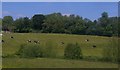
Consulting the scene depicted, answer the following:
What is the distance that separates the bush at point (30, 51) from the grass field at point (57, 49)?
2.43ft

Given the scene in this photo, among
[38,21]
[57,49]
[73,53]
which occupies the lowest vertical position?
[73,53]

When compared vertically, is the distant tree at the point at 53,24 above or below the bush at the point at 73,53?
above

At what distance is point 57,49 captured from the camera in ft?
83.7

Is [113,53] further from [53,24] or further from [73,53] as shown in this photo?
[53,24]

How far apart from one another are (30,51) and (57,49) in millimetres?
4457

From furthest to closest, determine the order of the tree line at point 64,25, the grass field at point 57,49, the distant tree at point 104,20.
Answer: the tree line at point 64,25 < the distant tree at point 104,20 < the grass field at point 57,49

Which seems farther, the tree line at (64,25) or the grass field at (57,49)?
the tree line at (64,25)

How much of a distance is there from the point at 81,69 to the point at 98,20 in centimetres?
1321

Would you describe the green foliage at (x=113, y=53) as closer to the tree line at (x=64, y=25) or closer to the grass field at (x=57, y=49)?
the grass field at (x=57, y=49)

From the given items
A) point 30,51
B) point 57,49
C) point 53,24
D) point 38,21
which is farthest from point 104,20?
point 38,21

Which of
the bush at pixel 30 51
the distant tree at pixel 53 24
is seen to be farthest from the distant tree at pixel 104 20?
the bush at pixel 30 51

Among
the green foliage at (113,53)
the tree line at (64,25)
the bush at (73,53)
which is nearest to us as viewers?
the green foliage at (113,53)

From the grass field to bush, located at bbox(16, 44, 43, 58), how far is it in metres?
0.74

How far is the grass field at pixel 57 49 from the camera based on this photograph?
18.8 m
